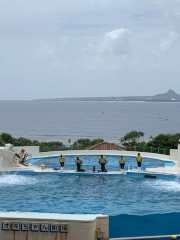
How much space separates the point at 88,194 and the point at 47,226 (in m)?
8.81

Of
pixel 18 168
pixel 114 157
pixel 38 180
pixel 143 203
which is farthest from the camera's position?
pixel 114 157

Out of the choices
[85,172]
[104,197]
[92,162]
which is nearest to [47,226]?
[104,197]

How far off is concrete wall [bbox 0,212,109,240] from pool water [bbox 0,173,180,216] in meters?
4.70

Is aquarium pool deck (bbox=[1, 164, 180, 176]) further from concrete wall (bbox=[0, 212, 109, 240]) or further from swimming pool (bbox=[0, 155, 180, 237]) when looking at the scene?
concrete wall (bbox=[0, 212, 109, 240])

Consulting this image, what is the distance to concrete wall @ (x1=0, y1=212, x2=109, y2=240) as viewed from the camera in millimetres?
9984

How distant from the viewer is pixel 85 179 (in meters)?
22.4

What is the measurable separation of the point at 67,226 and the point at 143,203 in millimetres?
7502

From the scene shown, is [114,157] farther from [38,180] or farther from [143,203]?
[143,203]

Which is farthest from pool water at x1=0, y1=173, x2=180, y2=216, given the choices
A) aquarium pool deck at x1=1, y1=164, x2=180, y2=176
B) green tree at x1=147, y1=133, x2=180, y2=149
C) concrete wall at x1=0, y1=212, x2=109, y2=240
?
green tree at x1=147, y1=133, x2=180, y2=149

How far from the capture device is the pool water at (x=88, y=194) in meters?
16.1

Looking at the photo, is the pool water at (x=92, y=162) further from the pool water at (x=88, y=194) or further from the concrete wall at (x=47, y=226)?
the concrete wall at (x=47, y=226)

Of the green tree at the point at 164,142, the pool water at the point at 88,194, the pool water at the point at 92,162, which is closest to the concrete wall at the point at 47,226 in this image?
the pool water at the point at 88,194

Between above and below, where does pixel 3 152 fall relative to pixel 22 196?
above

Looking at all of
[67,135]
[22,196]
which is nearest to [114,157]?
[22,196]
